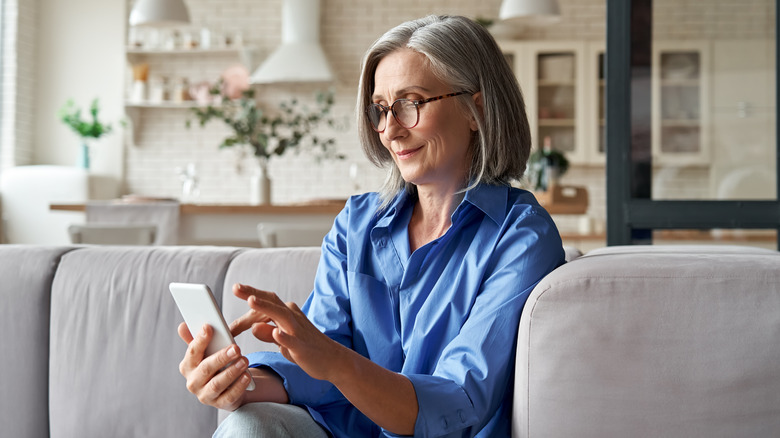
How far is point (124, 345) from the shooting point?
6.07 ft

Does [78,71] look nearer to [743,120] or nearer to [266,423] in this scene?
[743,120]

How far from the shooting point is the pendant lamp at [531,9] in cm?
524

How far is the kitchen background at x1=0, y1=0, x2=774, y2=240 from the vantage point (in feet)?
23.5

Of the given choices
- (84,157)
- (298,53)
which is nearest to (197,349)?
(298,53)

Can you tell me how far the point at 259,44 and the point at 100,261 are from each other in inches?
223

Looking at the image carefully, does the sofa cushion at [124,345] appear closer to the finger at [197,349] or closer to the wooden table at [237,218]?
the finger at [197,349]

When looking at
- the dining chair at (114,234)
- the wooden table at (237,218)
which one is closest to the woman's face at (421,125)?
the wooden table at (237,218)

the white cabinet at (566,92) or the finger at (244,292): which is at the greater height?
the white cabinet at (566,92)

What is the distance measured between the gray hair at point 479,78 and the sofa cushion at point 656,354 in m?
0.37

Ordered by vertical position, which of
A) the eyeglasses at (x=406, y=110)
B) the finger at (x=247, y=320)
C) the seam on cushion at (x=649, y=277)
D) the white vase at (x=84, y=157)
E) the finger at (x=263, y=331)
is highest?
the white vase at (x=84, y=157)

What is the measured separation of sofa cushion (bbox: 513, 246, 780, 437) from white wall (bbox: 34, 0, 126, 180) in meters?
6.74

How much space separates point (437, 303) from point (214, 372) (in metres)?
0.39

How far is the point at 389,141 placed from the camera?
1480 mm

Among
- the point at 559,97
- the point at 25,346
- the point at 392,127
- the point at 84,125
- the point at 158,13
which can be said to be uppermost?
the point at 158,13
